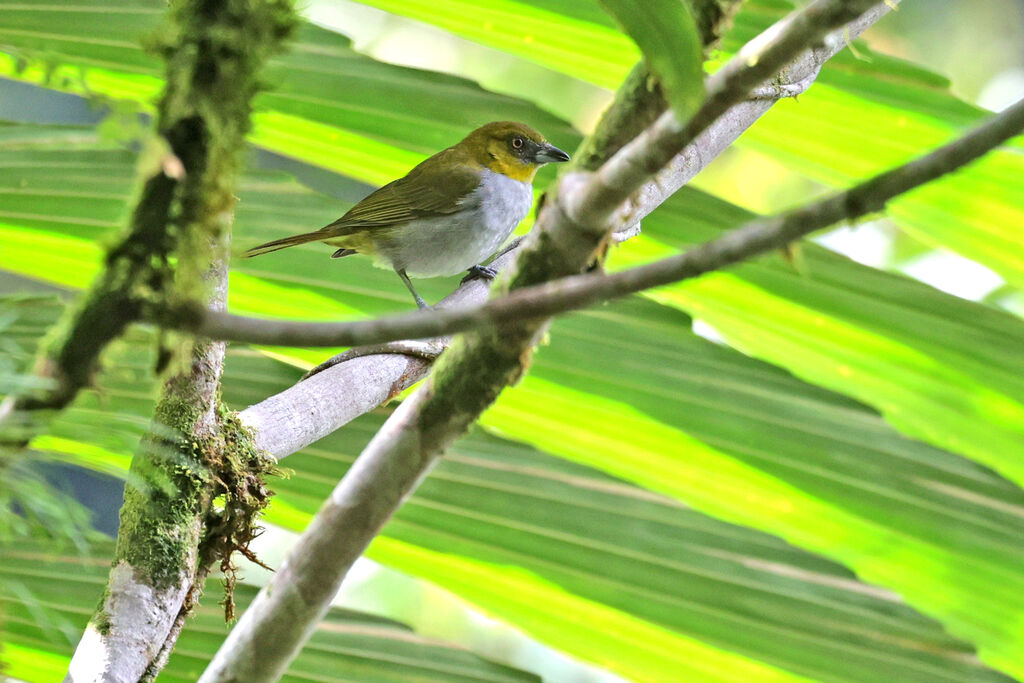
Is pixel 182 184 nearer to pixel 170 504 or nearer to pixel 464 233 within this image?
pixel 170 504

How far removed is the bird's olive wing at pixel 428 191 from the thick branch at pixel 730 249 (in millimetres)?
2986

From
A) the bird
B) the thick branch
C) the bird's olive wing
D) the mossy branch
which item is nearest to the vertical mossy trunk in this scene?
the mossy branch

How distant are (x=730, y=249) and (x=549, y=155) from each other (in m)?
3.10

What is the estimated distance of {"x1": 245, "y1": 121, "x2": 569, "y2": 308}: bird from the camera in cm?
346

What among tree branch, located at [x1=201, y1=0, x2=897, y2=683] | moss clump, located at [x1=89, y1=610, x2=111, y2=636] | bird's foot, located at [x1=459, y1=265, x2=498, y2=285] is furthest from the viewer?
bird's foot, located at [x1=459, y1=265, x2=498, y2=285]

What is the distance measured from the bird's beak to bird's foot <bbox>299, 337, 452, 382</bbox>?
184cm

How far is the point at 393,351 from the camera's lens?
183 centimetres

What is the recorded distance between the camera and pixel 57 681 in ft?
7.98

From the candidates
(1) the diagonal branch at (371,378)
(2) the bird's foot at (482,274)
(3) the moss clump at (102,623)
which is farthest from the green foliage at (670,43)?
(2) the bird's foot at (482,274)

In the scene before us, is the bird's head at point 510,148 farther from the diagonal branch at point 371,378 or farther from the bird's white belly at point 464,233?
the diagonal branch at point 371,378

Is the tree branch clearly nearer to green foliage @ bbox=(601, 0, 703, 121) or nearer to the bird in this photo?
green foliage @ bbox=(601, 0, 703, 121)

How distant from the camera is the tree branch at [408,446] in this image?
0.80 metres

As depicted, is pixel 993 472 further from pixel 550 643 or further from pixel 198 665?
pixel 198 665

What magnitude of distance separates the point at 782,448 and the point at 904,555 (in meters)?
Result: 0.44
